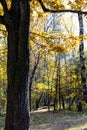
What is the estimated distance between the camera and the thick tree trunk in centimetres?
723

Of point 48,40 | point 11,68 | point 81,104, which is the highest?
point 48,40

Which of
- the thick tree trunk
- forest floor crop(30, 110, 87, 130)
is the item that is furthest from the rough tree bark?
forest floor crop(30, 110, 87, 130)

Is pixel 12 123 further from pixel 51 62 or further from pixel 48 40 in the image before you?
pixel 51 62

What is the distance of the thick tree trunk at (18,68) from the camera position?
7230 mm

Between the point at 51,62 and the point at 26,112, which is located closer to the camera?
the point at 26,112

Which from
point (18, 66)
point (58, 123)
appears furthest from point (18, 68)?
point (58, 123)

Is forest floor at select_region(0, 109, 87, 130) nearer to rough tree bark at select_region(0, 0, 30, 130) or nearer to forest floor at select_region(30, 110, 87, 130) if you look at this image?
forest floor at select_region(30, 110, 87, 130)

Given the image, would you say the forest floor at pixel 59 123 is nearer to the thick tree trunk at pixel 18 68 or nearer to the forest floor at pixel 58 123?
the forest floor at pixel 58 123

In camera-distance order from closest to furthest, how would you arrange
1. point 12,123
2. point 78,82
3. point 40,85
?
1. point 12,123
2. point 78,82
3. point 40,85

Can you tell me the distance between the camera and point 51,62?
29891 mm

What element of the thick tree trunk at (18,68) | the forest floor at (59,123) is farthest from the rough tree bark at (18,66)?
the forest floor at (59,123)

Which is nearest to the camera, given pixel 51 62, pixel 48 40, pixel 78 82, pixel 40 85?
pixel 48 40

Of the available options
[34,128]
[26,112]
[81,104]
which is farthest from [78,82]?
[26,112]

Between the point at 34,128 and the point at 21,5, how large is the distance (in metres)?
5.86
